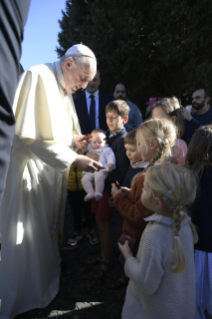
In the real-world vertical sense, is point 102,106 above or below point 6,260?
above

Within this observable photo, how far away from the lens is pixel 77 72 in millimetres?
2699

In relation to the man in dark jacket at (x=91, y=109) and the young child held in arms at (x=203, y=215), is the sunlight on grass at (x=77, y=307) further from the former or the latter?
the man in dark jacket at (x=91, y=109)

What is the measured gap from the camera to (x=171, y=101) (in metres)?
3.12

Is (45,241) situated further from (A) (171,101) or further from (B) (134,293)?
(A) (171,101)

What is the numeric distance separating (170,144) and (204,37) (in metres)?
1.56

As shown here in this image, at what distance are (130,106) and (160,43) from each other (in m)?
1.50

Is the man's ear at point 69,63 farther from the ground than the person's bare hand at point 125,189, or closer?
farther from the ground

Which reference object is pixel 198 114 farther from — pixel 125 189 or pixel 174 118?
pixel 125 189

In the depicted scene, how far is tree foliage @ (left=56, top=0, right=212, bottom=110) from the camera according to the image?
3045 mm

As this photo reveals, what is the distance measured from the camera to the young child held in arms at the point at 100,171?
301 cm

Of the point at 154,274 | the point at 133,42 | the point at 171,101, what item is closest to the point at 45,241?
the point at 154,274

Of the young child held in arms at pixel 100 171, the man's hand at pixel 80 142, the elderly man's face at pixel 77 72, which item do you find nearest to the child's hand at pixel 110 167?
the young child held in arms at pixel 100 171

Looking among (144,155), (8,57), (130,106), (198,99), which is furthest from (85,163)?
(130,106)

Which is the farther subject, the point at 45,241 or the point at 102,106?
the point at 102,106
